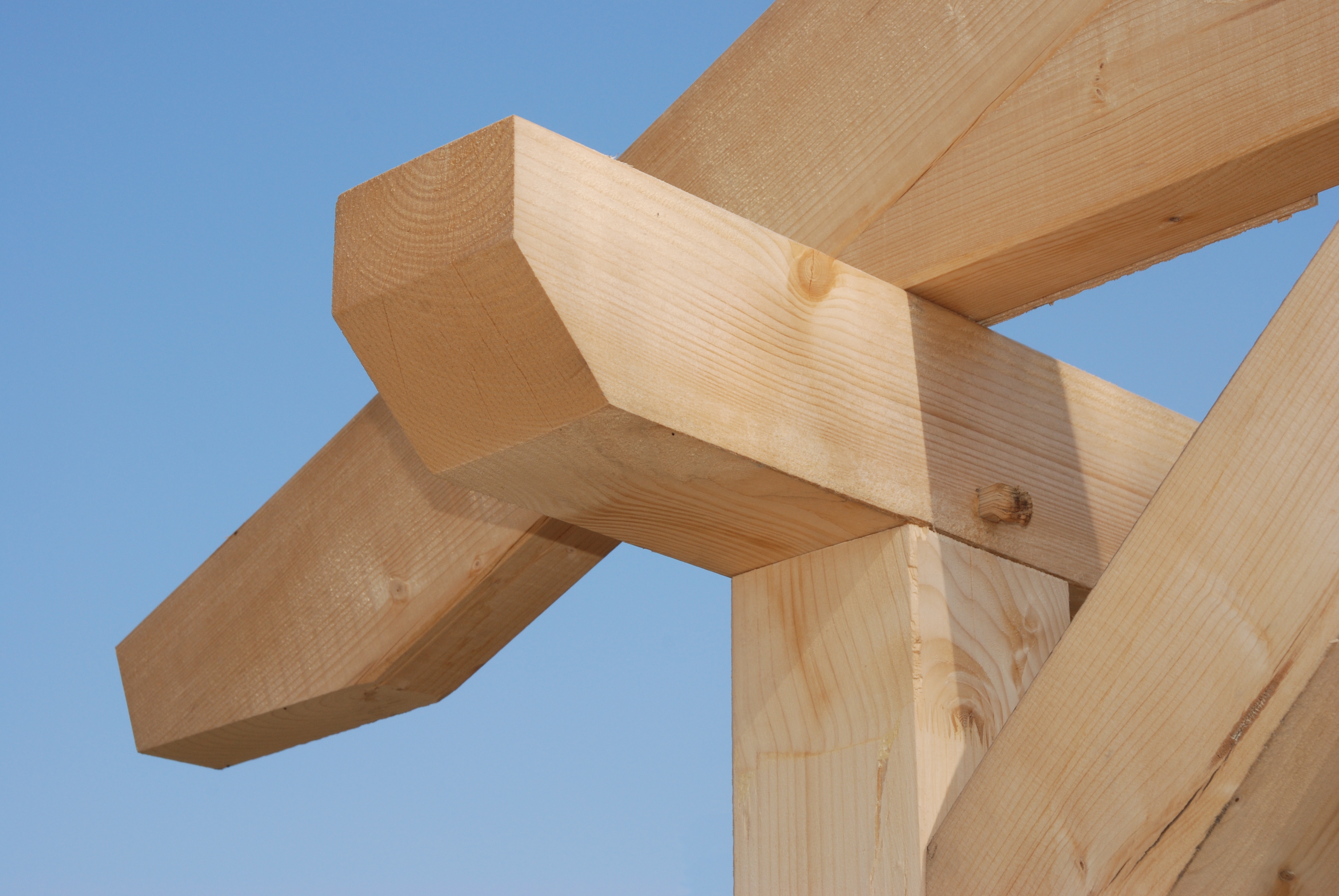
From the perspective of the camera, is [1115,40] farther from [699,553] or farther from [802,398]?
[699,553]

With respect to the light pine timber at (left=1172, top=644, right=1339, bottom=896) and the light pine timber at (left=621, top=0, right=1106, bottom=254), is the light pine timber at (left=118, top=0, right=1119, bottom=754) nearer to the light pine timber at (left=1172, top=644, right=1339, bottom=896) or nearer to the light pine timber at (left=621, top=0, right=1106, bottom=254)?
the light pine timber at (left=621, top=0, right=1106, bottom=254)

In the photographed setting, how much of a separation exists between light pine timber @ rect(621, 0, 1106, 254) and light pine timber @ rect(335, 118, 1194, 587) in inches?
3.4

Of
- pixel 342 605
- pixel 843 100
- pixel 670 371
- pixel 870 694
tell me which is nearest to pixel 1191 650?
pixel 870 694

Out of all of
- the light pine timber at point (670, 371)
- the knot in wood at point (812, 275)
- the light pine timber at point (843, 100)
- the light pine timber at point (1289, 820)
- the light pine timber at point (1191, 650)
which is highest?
the light pine timber at point (843, 100)

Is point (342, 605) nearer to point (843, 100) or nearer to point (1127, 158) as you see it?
point (843, 100)

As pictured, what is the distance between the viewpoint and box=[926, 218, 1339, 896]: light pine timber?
0.83 meters

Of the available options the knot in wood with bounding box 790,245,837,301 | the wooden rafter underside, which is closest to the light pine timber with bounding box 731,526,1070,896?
the wooden rafter underside

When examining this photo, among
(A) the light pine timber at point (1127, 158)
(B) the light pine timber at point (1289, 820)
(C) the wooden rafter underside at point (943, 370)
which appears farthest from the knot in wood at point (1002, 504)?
(B) the light pine timber at point (1289, 820)

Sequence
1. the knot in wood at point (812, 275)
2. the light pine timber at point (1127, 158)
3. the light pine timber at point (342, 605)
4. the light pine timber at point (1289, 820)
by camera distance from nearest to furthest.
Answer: the light pine timber at point (1289, 820) < the light pine timber at point (1127, 158) < the knot in wood at point (812, 275) < the light pine timber at point (342, 605)

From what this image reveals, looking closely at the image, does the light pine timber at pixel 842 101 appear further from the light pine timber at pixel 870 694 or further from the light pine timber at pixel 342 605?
the light pine timber at pixel 870 694

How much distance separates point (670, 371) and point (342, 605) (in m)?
0.59

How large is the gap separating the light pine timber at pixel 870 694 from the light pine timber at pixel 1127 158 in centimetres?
22

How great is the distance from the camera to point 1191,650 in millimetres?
861

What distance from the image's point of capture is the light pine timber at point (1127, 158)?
926 mm
